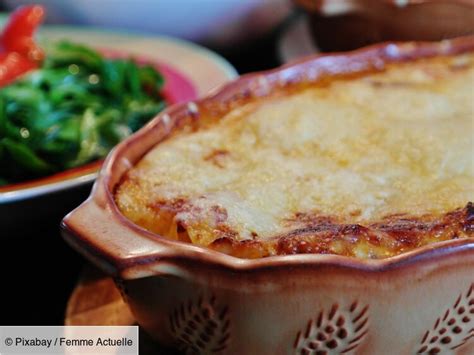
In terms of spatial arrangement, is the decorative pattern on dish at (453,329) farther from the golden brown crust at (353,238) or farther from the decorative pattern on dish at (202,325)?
the decorative pattern on dish at (202,325)

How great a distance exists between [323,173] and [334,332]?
276mm

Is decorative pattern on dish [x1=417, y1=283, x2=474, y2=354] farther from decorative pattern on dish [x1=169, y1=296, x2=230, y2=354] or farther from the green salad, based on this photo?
the green salad

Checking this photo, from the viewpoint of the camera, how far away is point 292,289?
0.68m

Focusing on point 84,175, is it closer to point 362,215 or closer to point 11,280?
point 11,280

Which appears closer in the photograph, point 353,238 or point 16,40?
point 353,238

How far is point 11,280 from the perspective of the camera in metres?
1.26

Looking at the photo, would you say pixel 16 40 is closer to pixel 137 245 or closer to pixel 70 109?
pixel 70 109

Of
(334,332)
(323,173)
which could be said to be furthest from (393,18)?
(334,332)

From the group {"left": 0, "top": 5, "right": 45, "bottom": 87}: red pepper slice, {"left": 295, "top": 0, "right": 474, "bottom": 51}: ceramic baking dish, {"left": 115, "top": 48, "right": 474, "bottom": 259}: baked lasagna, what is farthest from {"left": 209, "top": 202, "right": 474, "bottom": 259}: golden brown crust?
{"left": 0, "top": 5, "right": 45, "bottom": 87}: red pepper slice

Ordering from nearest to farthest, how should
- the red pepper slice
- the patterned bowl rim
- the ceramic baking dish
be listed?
the patterned bowl rim → the ceramic baking dish → the red pepper slice

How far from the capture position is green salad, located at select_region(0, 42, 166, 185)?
150 centimetres

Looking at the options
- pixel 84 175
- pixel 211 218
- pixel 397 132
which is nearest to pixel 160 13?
pixel 84 175

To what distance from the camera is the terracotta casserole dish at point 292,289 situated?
679mm

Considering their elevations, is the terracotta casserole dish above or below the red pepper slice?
above
